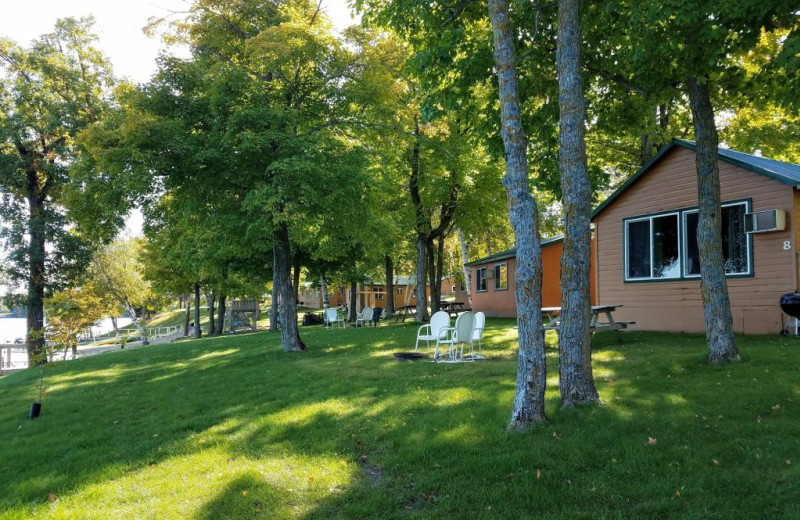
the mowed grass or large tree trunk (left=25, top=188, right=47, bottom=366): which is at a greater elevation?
large tree trunk (left=25, top=188, right=47, bottom=366)

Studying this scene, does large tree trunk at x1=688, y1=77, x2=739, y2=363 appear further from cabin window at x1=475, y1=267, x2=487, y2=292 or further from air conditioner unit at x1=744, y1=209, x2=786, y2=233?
cabin window at x1=475, y1=267, x2=487, y2=292

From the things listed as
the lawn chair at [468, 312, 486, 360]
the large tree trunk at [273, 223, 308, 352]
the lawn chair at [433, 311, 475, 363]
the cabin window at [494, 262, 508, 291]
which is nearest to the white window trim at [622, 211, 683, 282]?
the lawn chair at [468, 312, 486, 360]

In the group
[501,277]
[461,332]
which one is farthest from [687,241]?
[501,277]

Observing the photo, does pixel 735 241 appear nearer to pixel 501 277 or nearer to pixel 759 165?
pixel 759 165

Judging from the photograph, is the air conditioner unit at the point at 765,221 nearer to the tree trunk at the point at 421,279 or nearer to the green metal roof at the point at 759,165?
the green metal roof at the point at 759,165

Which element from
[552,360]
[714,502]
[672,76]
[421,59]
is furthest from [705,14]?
[714,502]

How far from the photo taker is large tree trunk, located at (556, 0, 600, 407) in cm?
487

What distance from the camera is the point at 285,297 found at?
495 inches

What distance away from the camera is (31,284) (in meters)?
18.8

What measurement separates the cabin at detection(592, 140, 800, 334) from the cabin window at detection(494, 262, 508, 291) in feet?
30.3

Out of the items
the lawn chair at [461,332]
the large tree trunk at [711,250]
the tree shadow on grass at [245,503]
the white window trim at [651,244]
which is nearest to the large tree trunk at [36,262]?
the lawn chair at [461,332]

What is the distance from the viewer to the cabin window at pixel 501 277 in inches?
886

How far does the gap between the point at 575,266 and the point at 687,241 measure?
752 centimetres

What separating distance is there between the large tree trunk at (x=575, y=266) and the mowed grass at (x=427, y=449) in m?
0.30
